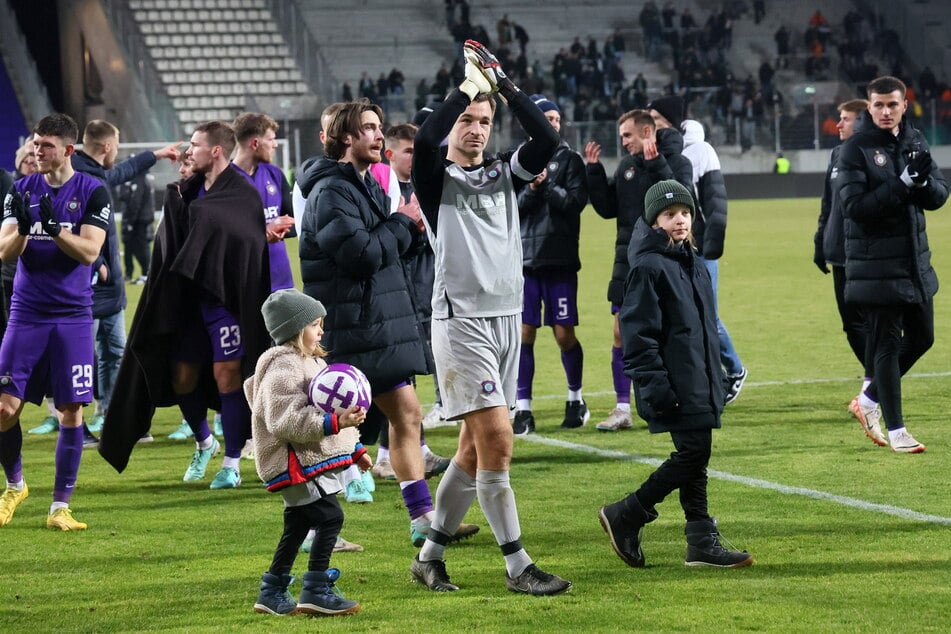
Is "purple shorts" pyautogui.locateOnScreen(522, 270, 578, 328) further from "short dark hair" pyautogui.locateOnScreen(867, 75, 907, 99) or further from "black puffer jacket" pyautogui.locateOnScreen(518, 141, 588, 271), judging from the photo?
"short dark hair" pyautogui.locateOnScreen(867, 75, 907, 99)

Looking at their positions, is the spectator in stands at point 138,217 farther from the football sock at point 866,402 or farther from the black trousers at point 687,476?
the black trousers at point 687,476

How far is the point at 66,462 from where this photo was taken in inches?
281

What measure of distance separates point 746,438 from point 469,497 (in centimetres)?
357

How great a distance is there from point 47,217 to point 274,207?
2.22m

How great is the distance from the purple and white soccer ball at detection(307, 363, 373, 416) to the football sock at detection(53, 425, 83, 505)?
8.14 ft

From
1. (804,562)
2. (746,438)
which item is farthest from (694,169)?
(804,562)

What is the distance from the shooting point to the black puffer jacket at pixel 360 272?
6.08 m

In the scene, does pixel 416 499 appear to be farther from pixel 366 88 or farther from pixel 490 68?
pixel 366 88

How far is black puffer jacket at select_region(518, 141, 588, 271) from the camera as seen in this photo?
9.39 metres

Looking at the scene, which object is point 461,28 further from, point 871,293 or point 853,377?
point 871,293

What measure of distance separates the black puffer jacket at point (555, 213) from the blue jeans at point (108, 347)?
116 inches

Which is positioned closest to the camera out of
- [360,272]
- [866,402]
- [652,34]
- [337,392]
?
[337,392]

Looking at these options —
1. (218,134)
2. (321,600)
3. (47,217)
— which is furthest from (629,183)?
(321,600)

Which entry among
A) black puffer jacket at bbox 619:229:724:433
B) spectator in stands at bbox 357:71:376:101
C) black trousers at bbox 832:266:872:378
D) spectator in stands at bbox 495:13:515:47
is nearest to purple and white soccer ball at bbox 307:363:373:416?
black puffer jacket at bbox 619:229:724:433
